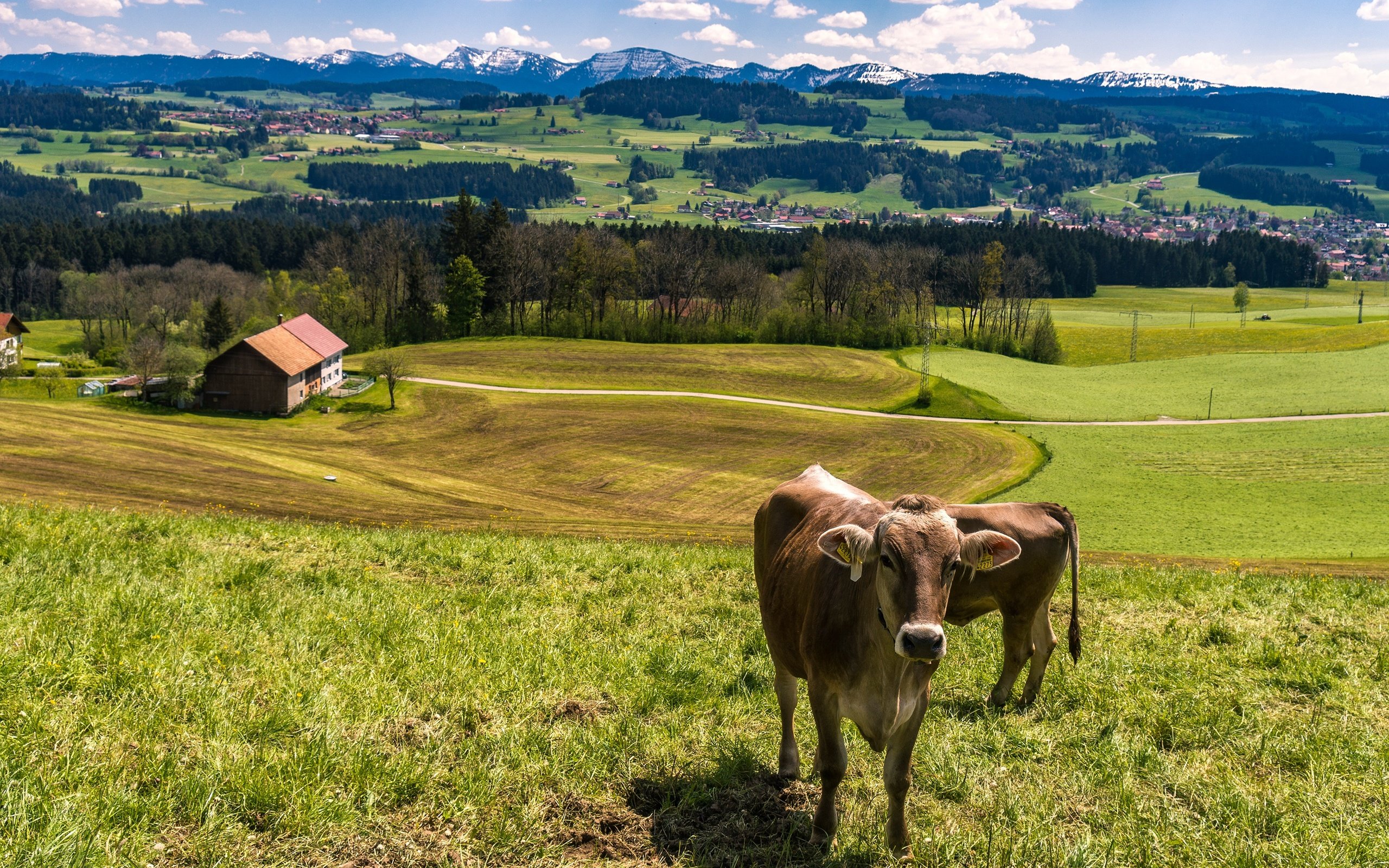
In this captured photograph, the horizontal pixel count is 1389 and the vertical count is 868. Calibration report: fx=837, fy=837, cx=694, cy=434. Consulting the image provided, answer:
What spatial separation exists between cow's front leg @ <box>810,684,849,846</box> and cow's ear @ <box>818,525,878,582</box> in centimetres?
138

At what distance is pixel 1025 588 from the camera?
439 inches

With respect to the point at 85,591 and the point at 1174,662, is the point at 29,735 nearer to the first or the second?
the point at 85,591

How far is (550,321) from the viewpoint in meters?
114

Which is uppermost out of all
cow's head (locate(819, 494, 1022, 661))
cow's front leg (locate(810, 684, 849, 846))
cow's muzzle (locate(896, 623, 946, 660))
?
cow's head (locate(819, 494, 1022, 661))

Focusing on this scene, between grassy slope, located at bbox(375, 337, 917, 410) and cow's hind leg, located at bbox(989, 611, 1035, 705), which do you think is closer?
cow's hind leg, located at bbox(989, 611, 1035, 705)

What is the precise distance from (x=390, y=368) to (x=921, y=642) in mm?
72331

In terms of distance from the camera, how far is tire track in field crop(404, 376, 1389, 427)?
71.5 m

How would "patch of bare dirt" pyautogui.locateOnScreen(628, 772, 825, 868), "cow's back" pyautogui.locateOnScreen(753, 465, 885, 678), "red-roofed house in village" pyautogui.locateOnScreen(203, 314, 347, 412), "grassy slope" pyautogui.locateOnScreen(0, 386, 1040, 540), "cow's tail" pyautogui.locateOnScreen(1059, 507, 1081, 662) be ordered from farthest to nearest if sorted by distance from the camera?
"red-roofed house in village" pyautogui.locateOnScreen(203, 314, 347, 412)
"grassy slope" pyautogui.locateOnScreen(0, 386, 1040, 540)
"cow's tail" pyautogui.locateOnScreen(1059, 507, 1081, 662)
"cow's back" pyautogui.locateOnScreen(753, 465, 885, 678)
"patch of bare dirt" pyautogui.locateOnScreen(628, 772, 825, 868)

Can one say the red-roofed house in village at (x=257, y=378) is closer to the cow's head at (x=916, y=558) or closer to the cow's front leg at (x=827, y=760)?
the cow's front leg at (x=827, y=760)

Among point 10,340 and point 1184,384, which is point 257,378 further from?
point 1184,384

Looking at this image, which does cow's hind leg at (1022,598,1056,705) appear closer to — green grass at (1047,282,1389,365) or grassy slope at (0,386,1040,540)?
grassy slope at (0,386,1040,540)

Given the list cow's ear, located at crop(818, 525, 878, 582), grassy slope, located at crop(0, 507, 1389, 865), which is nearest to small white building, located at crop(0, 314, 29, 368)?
grassy slope, located at crop(0, 507, 1389, 865)

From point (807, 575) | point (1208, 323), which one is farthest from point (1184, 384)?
point (807, 575)

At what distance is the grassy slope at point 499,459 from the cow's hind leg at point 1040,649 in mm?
21506
